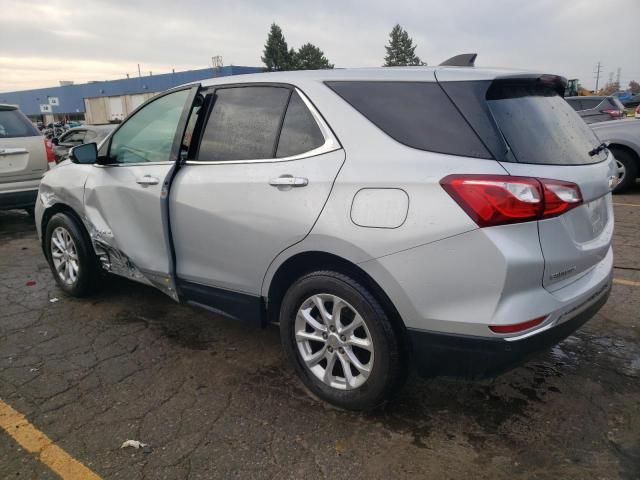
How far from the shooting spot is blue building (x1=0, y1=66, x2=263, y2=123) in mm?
50375

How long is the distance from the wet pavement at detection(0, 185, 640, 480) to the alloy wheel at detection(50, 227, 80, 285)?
1.58ft

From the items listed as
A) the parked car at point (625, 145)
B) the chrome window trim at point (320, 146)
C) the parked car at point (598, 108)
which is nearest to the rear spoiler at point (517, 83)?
the chrome window trim at point (320, 146)

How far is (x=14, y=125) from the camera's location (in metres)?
6.66

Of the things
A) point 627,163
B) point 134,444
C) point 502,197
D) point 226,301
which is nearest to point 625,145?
point 627,163

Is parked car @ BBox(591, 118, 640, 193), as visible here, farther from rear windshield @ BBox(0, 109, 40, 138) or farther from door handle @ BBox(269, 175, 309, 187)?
rear windshield @ BBox(0, 109, 40, 138)

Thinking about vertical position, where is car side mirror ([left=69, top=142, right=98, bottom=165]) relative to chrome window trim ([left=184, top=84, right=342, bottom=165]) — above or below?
below

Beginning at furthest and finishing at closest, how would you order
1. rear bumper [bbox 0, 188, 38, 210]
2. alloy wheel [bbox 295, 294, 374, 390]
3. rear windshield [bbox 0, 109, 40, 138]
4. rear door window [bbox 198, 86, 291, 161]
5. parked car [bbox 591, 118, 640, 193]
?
parked car [bbox 591, 118, 640, 193]
rear windshield [bbox 0, 109, 40, 138]
rear bumper [bbox 0, 188, 38, 210]
rear door window [bbox 198, 86, 291, 161]
alloy wheel [bbox 295, 294, 374, 390]

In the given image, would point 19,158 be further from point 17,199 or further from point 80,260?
point 80,260

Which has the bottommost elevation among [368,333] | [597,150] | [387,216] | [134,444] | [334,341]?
[134,444]

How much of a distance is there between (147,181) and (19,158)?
14.1 feet

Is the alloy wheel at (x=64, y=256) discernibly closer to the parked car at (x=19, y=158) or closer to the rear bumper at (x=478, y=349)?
the parked car at (x=19, y=158)

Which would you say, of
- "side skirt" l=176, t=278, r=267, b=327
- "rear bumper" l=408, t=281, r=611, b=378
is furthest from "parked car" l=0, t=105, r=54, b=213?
"rear bumper" l=408, t=281, r=611, b=378

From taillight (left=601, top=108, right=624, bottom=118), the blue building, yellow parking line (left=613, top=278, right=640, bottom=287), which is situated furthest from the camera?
the blue building

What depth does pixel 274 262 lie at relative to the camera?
2.66 m
